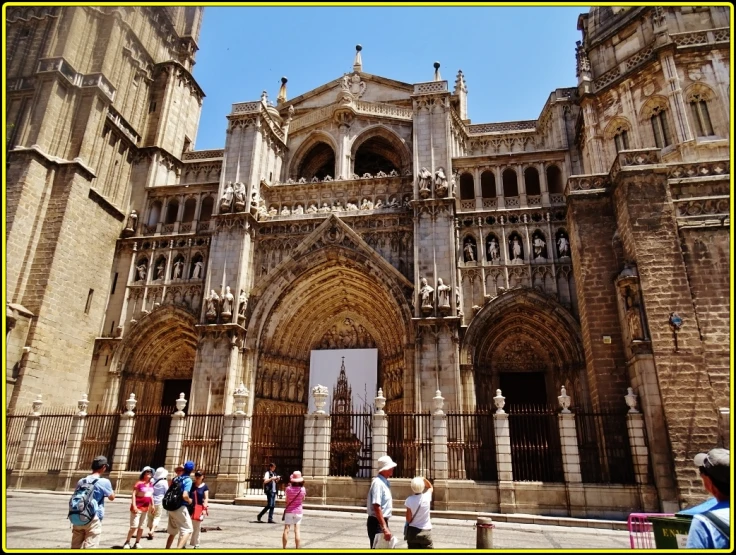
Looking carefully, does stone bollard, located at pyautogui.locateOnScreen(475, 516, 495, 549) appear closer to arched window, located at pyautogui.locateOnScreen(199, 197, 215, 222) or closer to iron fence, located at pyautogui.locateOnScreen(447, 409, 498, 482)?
iron fence, located at pyautogui.locateOnScreen(447, 409, 498, 482)

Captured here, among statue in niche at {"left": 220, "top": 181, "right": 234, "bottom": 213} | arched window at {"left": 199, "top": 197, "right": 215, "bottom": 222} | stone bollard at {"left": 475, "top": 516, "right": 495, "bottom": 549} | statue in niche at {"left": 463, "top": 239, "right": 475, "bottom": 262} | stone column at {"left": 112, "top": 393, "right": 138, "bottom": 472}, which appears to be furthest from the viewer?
arched window at {"left": 199, "top": 197, "right": 215, "bottom": 222}

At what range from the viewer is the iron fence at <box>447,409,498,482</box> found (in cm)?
1566

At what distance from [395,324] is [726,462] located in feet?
56.2

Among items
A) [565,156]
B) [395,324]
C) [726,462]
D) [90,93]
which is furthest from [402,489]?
[90,93]

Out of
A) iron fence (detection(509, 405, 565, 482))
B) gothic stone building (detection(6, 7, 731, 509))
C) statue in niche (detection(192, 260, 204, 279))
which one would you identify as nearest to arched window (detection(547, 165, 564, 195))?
gothic stone building (detection(6, 7, 731, 509))

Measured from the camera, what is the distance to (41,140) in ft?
67.4

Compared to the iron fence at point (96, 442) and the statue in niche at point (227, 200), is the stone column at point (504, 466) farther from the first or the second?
the statue in niche at point (227, 200)

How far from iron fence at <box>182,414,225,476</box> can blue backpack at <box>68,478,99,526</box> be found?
1138cm

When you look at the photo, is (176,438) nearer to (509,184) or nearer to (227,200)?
(227,200)

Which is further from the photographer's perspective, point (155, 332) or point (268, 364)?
point (155, 332)

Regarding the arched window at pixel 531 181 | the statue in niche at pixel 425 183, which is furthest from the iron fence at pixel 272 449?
the arched window at pixel 531 181

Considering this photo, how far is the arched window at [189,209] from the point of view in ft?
79.8

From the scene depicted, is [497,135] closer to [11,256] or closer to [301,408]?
[301,408]

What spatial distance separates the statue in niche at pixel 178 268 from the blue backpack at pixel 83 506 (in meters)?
17.3
